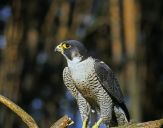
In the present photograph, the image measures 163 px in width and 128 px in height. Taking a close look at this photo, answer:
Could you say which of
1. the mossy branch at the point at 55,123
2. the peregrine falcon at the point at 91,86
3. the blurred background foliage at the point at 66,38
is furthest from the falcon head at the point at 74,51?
the blurred background foliage at the point at 66,38

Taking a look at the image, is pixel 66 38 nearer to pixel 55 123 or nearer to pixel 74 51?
pixel 74 51

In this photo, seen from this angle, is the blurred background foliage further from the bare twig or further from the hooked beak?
the bare twig

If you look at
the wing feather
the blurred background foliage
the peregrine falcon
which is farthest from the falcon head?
the blurred background foliage

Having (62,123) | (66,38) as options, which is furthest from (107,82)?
(66,38)

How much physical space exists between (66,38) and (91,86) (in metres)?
3.57

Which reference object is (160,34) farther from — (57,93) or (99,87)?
(99,87)

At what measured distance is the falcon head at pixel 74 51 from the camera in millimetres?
3643

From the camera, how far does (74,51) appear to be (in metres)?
3.65

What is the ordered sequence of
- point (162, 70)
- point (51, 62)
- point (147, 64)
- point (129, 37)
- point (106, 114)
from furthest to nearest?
point (162, 70) < point (147, 64) < point (51, 62) < point (129, 37) < point (106, 114)

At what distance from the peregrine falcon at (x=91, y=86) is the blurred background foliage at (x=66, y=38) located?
75.1 inches

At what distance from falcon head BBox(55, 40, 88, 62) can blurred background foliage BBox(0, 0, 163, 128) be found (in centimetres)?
220

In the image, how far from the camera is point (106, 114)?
12.2ft

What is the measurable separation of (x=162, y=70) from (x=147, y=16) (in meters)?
1.32

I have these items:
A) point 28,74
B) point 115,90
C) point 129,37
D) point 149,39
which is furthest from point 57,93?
point 115,90
